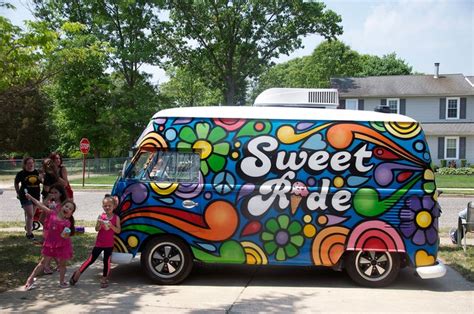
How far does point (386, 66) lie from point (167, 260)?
5690cm

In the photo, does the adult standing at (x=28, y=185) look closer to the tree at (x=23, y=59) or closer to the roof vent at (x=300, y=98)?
the tree at (x=23, y=59)

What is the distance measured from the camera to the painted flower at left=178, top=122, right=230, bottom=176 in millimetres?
6500

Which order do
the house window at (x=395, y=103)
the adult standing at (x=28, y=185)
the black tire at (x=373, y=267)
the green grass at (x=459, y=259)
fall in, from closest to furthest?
1. the black tire at (x=373, y=267)
2. the green grass at (x=459, y=259)
3. the adult standing at (x=28, y=185)
4. the house window at (x=395, y=103)

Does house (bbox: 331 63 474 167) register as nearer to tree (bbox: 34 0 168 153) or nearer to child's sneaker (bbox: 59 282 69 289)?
tree (bbox: 34 0 168 153)

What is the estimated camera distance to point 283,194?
642cm

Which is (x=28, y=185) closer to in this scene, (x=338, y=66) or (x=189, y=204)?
(x=189, y=204)

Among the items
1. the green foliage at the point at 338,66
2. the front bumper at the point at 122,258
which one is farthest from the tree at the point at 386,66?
the front bumper at the point at 122,258

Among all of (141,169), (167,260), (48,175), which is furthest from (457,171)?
(141,169)

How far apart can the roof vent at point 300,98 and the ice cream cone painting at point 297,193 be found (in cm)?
133

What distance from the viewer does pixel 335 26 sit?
3797 centimetres

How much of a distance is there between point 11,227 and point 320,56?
5018 cm

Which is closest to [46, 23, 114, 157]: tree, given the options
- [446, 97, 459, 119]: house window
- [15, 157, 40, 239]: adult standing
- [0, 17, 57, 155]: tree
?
[446, 97, 459, 119]: house window

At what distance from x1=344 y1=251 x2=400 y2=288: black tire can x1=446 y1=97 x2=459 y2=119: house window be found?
33033 millimetres

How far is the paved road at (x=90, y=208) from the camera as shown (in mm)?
13133
